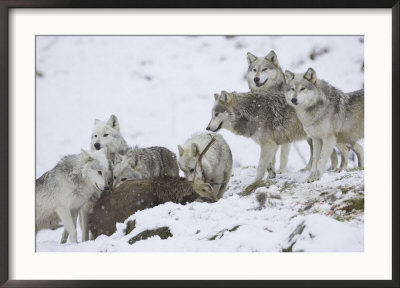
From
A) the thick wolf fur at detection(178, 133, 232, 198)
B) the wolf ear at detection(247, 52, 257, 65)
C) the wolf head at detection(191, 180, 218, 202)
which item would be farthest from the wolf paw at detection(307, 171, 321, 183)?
the wolf ear at detection(247, 52, 257, 65)

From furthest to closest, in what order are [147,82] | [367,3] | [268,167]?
[268,167]
[147,82]
[367,3]

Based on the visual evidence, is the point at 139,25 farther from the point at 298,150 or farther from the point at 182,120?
the point at 298,150

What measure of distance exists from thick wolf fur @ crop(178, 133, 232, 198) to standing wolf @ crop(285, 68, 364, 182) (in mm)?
1008

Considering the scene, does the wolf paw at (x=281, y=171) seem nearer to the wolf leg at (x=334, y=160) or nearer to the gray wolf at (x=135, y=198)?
the wolf leg at (x=334, y=160)

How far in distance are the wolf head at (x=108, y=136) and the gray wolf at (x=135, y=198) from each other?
1.94ft

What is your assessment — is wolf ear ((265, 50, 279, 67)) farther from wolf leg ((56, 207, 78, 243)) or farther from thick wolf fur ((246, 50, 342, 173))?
wolf leg ((56, 207, 78, 243))

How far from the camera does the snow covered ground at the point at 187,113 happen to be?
5652 mm

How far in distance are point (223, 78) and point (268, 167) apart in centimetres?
125

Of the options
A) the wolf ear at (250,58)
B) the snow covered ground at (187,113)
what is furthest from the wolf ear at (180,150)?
the wolf ear at (250,58)

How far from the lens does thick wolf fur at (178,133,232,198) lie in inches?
272

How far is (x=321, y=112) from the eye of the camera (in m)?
6.59

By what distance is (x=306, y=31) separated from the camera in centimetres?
583

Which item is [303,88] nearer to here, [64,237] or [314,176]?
[314,176]

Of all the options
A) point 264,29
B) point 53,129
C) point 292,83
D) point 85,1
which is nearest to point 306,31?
point 264,29
